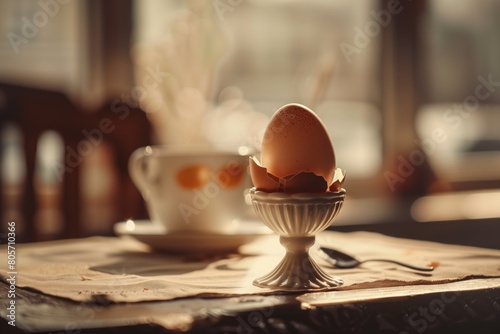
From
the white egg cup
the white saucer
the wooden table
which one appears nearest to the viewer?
the wooden table

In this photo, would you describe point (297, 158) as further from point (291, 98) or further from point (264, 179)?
point (291, 98)

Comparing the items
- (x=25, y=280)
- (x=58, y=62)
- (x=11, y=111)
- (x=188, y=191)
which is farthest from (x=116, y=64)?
(x=25, y=280)

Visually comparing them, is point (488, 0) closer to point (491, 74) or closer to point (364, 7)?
point (491, 74)

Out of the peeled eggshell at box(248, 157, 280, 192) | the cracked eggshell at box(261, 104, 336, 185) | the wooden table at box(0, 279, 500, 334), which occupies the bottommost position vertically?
the wooden table at box(0, 279, 500, 334)

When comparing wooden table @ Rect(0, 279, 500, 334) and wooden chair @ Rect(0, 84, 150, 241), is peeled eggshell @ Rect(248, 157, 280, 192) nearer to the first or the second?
wooden table @ Rect(0, 279, 500, 334)

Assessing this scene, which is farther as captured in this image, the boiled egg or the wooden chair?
the wooden chair

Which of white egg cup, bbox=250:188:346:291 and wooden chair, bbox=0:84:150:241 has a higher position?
wooden chair, bbox=0:84:150:241

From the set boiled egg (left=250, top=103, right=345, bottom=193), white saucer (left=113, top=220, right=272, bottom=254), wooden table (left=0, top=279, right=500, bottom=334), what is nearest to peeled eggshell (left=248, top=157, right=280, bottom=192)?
boiled egg (left=250, top=103, right=345, bottom=193)

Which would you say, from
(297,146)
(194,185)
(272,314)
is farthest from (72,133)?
(272,314)

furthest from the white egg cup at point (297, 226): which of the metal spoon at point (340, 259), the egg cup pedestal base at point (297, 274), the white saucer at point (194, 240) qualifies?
the white saucer at point (194, 240)

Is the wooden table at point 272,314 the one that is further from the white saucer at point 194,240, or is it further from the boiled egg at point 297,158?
the white saucer at point 194,240
